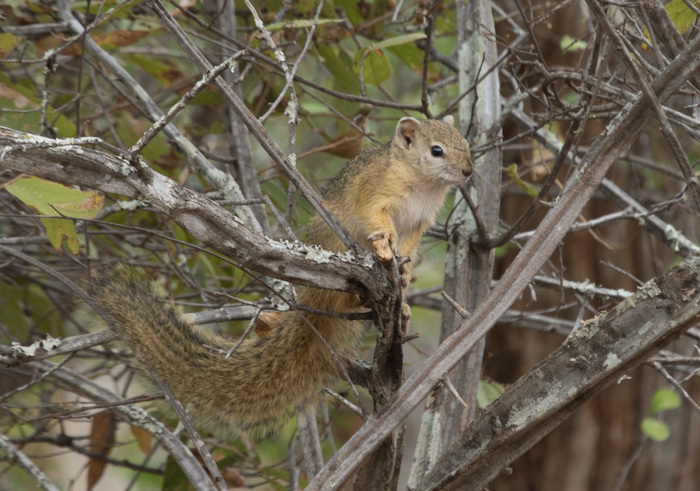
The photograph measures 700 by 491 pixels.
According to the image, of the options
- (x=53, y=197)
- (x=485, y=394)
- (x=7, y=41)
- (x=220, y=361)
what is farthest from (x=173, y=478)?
(x=7, y=41)

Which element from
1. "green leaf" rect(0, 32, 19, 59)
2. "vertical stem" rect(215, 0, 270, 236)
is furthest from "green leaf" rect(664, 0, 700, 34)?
"green leaf" rect(0, 32, 19, 59)

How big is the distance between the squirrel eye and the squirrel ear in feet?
0.40

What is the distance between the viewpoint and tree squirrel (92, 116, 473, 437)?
1924mm

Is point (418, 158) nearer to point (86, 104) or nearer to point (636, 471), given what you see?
point (86, 104)

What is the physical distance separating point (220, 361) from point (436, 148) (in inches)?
36.9

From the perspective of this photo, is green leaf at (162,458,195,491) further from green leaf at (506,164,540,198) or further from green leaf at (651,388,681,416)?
green leaf at (651,388,681,416)

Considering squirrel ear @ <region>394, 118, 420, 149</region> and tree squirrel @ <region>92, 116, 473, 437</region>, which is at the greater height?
squirrel ear @ <region>394, 118, 420, 149</region>

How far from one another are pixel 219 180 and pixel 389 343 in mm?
939

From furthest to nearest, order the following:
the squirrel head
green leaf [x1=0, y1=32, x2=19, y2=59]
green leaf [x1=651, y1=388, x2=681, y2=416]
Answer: green leaf [x1=651, y1=388, x2=681, y2=416], the squirrel head, green leaf [x1=0, y1=32, x2=19, y2=59]

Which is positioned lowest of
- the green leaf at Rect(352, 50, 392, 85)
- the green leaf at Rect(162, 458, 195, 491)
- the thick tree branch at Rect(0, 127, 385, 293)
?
the green leaf at Rect(162, 458, 195, 491)

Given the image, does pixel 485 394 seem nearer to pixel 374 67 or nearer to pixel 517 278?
pixel 517 278

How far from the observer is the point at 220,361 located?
Result: 2.02m

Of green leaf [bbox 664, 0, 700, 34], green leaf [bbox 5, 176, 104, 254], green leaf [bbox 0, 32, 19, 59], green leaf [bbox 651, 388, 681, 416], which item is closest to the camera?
green leaf [bbox 5, 176, 104, 254]

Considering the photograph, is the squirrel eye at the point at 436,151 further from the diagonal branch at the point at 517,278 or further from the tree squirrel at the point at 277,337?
the diagonal branch at the point at 517,278
